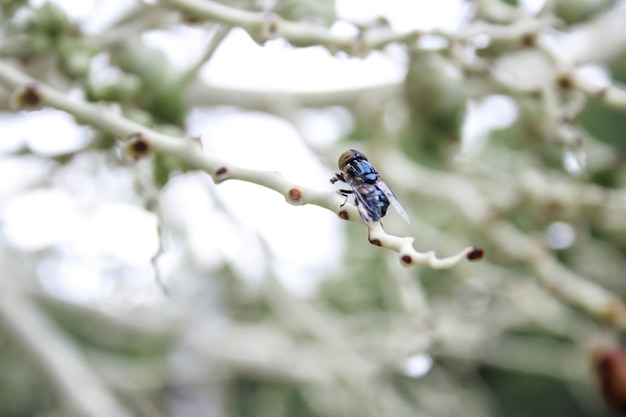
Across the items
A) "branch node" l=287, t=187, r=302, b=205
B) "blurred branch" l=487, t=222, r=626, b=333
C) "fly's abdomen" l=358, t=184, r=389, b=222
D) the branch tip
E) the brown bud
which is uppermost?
"branch node" l=287, t=187, r=302, b=205

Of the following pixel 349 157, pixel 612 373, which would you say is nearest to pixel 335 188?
pixel 349 157

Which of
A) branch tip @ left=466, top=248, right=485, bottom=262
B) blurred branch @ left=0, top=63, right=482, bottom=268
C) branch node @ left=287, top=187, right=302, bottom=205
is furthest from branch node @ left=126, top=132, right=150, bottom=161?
branch tip @ left=466, top=248, right=485, bottom=262

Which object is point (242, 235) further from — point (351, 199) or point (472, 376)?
point (472, 376)

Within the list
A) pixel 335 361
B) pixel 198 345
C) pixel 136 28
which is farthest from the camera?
pixel 198 345

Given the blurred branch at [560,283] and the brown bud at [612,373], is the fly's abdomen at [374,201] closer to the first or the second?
the blurred branch at [560,283]

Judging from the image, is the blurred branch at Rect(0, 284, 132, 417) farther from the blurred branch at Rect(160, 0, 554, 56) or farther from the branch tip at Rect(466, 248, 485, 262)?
the branch tip at Rect(466, 248, 485, 262)

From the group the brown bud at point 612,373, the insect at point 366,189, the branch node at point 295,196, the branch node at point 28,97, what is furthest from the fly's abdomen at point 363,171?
the brown bud at point 612,373

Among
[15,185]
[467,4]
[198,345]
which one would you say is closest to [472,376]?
[198,345]
